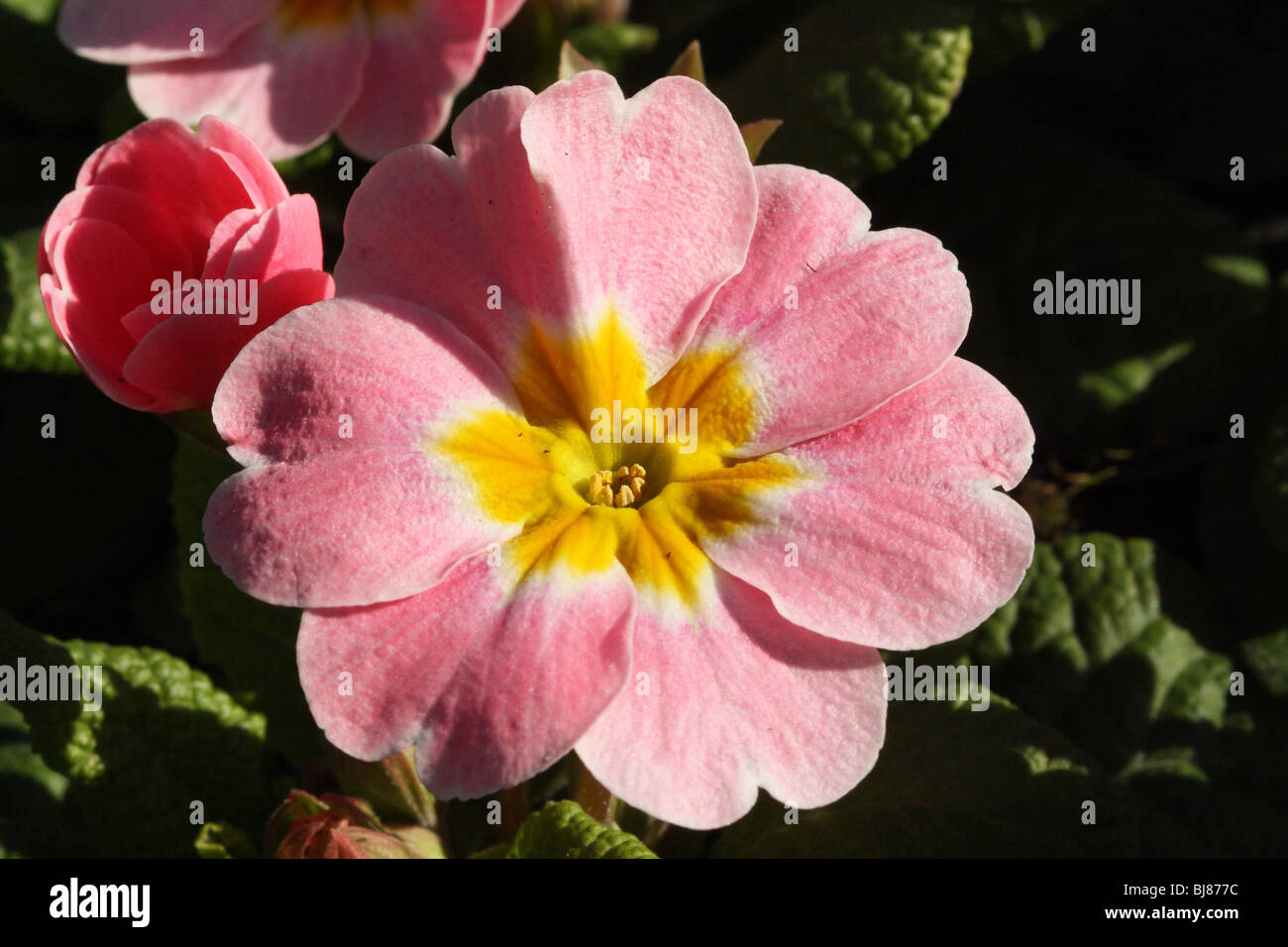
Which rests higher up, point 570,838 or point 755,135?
point 755,135

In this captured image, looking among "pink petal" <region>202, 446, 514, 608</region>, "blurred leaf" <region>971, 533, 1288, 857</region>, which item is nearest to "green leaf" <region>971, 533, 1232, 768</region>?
"blurred leaf" <region>971, 533, 1288, 857</region>

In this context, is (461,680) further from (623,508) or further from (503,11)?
(503,11)

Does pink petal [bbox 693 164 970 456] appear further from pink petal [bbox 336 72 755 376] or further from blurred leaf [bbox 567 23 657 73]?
blurred leaf [bbox 567 23 657 73]

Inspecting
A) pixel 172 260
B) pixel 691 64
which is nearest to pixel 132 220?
pixel 172 260

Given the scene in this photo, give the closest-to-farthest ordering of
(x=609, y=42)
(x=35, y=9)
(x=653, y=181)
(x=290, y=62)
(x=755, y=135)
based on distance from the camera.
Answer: (x=653, y=181) → (x=755, y=135) → (x=290, y=62) → (x=609, y=42) → (x=35, y=9)

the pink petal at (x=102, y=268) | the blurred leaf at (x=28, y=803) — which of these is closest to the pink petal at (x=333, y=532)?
the pink petal at (x=102, y=268)

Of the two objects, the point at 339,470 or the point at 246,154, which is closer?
the point at 339,470

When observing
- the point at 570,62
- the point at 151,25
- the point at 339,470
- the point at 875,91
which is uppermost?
the point at 151,25
